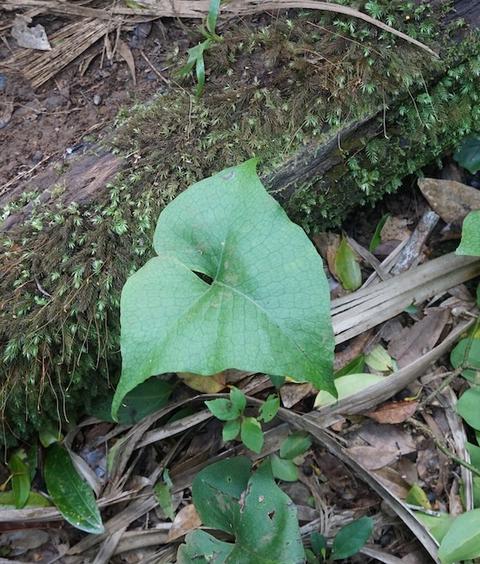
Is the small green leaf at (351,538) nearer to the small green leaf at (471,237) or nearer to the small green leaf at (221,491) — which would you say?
the small green leaf at (221,491)

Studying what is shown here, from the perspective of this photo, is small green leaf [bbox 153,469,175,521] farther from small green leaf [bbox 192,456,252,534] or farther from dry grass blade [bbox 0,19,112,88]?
dry grass blade [bbox 0,19,112,88]

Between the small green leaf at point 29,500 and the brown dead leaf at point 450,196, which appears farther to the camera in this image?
the brown dead leaf at point 450,196

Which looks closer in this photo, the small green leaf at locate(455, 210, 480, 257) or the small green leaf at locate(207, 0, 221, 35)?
the small green leaf at locate(455, 210, 480, 257)

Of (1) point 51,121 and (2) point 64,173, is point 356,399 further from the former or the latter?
(1) point 51,121

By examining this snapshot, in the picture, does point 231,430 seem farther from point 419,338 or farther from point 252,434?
point 419,338

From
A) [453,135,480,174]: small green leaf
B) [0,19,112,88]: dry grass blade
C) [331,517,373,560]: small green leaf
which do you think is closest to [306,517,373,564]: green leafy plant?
[331,517,373,560]: small green leaf

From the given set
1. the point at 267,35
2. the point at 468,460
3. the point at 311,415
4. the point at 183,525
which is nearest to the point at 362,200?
the point at 267,35

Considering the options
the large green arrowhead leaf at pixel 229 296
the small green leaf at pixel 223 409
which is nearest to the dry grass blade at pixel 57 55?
the large green arrowhead leaf at pixel 229 296
